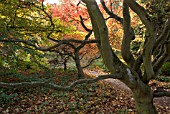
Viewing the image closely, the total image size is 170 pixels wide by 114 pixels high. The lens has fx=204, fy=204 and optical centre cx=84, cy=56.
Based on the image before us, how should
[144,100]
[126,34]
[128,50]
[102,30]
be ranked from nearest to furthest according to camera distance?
[102,30]
[126,34]
[128,50]
[144,100]

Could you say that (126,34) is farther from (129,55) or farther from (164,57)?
(164,57)

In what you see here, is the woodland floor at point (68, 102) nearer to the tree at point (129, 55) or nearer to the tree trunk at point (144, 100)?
the tree trunk at point (144, 100)

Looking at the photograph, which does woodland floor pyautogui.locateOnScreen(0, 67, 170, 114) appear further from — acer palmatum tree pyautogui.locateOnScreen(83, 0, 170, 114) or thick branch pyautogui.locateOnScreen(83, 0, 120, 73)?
thick branch pyautogui.locateOnScreen(83, 0, 120, 73)

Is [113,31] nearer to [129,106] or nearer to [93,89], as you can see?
[93,89]

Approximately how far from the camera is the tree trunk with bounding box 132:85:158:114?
5.09 meters

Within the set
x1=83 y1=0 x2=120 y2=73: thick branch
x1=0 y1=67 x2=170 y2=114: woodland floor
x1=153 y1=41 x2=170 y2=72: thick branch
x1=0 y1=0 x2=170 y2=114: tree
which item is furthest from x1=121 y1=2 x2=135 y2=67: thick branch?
x1=0 y1=67 x2=170 y2=114: woodland floor

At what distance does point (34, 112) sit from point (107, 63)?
3.96 m

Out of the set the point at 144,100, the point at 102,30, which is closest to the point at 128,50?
the point at 102,30

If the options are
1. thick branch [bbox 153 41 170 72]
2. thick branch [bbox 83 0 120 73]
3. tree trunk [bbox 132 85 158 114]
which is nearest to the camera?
thick branch [bbox 83 0 120 73]

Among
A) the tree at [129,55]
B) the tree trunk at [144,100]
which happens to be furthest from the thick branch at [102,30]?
the tree trunk at [144,100]

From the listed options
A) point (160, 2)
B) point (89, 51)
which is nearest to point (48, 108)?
point (160, 2)

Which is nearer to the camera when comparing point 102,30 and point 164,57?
point 102,30

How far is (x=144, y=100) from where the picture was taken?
17.0 ft

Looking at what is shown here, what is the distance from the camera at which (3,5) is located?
6988mm
